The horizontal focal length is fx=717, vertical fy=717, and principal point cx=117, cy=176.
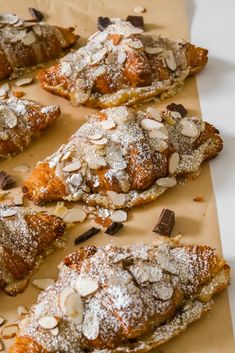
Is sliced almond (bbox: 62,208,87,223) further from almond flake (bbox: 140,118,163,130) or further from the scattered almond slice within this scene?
almond flake (bbox: 140,118,163,130)

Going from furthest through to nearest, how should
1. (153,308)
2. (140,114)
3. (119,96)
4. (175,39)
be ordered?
(175,39) < (119,96) < (140,114) < (153,308)

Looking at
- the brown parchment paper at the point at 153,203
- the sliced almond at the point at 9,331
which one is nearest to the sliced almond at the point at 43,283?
the brown parchment paper at the point at 153,203

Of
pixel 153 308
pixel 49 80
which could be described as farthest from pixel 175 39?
pixel 153 308

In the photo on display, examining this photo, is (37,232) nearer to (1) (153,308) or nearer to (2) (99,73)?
(1) (153,308)

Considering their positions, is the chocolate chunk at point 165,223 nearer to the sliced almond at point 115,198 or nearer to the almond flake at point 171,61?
the sliced almond at point 115,198

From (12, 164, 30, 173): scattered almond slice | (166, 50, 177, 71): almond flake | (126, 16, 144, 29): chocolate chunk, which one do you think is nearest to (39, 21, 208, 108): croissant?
(166, 50, 177, 71): almond flake

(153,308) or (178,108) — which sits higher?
(178,108)

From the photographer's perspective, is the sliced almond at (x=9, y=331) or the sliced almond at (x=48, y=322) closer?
the sliced almond at (x=48, y=322)
